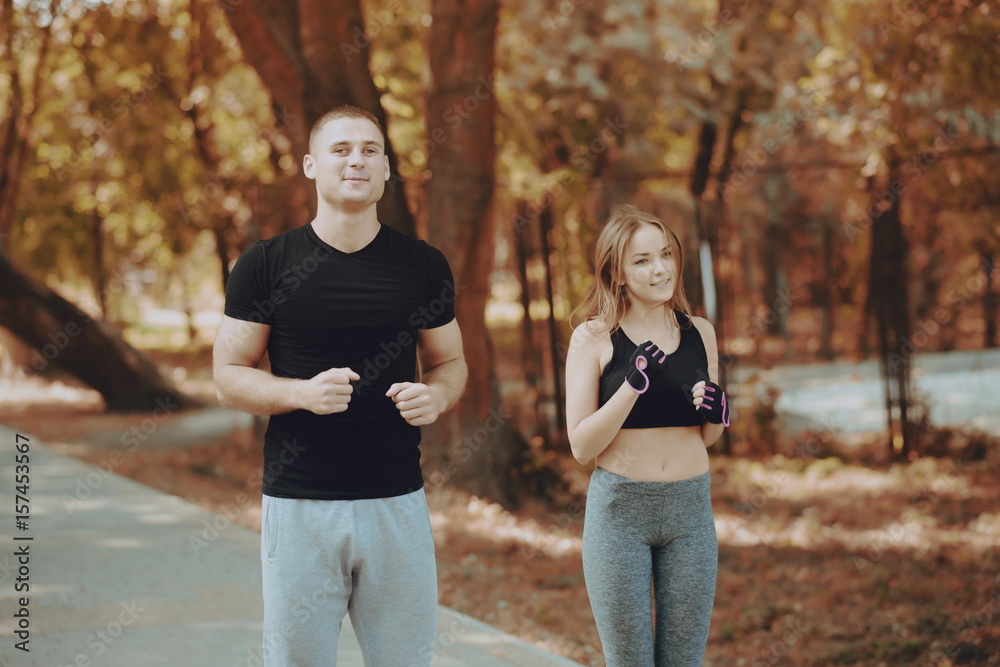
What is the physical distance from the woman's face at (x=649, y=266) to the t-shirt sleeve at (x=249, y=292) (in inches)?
47.3

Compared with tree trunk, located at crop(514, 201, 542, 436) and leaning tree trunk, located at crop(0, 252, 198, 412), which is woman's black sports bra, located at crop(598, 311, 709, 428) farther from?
leaning tree trunk, located at crop(0, 252, 198, 412)

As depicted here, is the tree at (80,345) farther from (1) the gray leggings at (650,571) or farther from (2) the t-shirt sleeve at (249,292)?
(1) the gray leggings at (650,571)

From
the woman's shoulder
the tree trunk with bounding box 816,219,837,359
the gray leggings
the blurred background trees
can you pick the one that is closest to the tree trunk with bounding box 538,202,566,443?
the blurred background trees

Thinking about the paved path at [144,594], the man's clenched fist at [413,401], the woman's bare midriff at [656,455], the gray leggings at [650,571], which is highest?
the man's clenched fist at [413,401]

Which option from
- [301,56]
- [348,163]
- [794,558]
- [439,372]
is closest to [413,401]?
[439,372]

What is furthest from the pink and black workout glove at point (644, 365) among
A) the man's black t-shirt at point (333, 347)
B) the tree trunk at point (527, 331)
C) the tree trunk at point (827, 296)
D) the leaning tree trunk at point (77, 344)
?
the tree trunk at point (827, 296)

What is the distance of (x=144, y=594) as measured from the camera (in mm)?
6195

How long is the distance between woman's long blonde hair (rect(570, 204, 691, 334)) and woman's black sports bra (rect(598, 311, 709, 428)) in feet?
0.37

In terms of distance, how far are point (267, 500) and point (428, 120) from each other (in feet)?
20.5

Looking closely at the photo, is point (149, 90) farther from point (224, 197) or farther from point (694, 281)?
point (694, 281)

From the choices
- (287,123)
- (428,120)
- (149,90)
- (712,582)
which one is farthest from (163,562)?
(149,90)

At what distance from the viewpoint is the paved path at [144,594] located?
201 inches

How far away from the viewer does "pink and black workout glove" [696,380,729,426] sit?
3160 millimetres

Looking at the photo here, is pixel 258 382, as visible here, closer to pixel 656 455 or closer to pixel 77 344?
pixel 656 455
